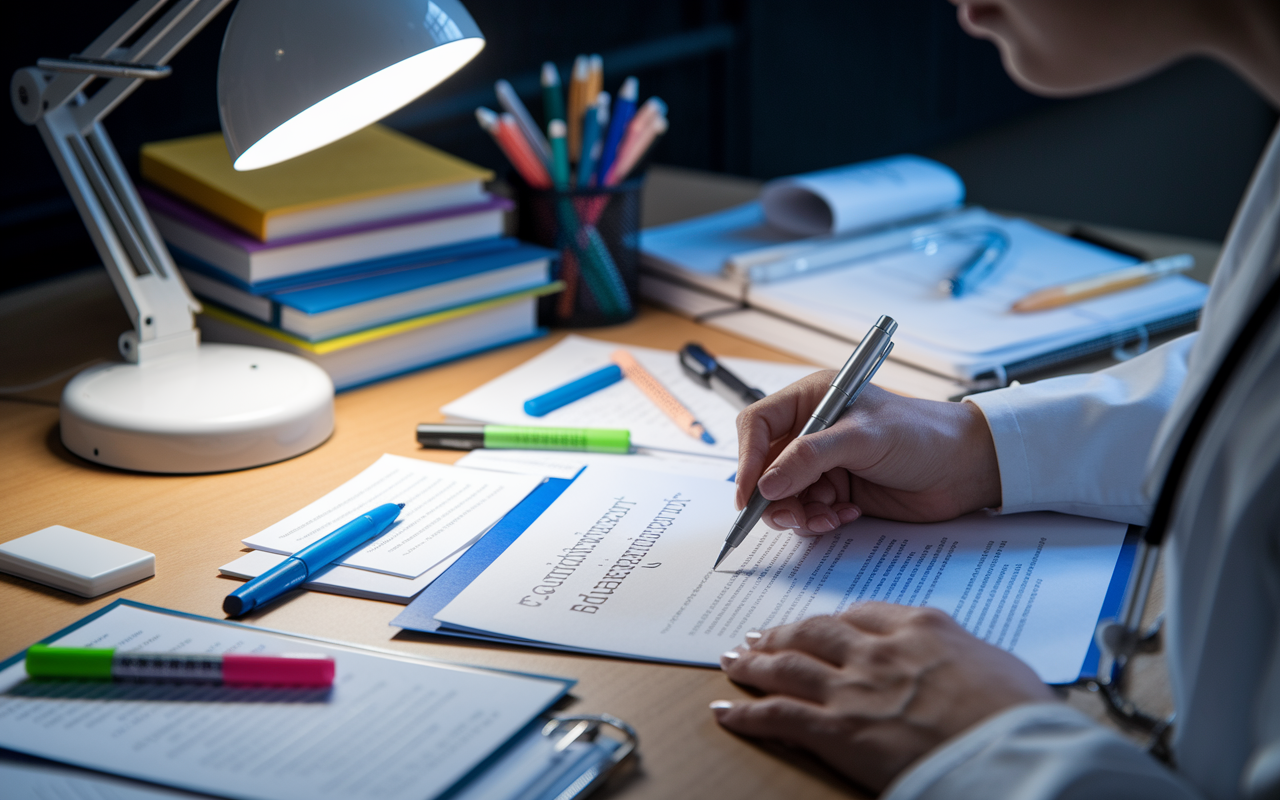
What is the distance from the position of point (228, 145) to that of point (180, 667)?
40 centimetres

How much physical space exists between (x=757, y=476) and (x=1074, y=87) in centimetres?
34

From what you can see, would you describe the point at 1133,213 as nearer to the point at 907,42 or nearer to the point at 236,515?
the point at 907,42

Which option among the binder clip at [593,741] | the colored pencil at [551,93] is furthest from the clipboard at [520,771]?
the colored pencil at [551,93]

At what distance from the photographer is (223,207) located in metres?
1.08

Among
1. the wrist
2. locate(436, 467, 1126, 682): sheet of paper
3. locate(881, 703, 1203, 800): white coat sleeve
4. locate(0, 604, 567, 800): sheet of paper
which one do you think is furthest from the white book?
locate(881, 703, 1203, 800): white coat sleeve

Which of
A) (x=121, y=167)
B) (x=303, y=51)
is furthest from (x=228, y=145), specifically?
(x=121, y=167)

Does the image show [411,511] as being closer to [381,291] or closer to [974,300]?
[381,291]

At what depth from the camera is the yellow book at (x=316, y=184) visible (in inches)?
41.6

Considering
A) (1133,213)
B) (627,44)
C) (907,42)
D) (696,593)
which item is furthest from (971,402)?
(1133,213)

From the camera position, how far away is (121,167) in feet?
3.13

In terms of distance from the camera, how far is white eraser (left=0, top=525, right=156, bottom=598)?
2.33 feet

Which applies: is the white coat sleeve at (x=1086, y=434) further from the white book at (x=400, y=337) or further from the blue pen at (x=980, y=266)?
the white book at (x=400, y=337)

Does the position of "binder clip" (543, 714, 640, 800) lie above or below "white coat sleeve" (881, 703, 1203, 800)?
below

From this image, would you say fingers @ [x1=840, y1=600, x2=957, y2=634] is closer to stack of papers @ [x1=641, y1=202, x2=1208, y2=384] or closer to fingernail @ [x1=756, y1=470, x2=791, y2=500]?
fingernail @ [x1=756, y1=470, x2=791, y2=500]
